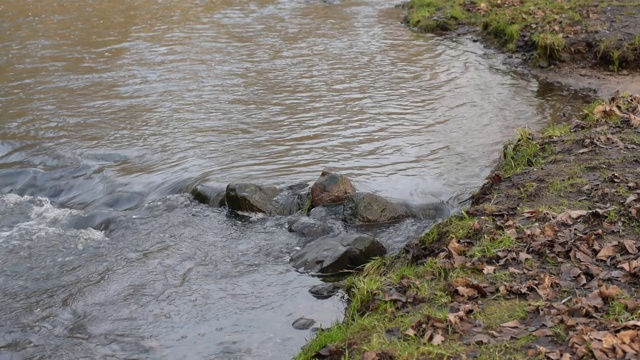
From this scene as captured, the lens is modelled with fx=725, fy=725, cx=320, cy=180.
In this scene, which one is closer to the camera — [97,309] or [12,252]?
[97,309]

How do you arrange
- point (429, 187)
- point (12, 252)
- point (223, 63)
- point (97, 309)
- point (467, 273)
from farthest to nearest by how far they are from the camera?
point (223, 63), point (429, 187), point (12, 252), point (97, 309), point (467, 273)

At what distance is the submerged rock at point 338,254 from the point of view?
306 inches

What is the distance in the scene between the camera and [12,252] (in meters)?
8.59

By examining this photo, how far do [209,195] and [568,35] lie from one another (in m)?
9.52

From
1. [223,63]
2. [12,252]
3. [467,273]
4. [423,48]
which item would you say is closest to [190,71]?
[223,63]

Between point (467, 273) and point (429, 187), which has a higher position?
point (467, 273)

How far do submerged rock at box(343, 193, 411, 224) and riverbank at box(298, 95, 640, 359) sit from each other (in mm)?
997

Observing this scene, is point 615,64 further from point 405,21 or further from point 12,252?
point 12,252

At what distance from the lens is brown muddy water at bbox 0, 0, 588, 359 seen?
708 cm

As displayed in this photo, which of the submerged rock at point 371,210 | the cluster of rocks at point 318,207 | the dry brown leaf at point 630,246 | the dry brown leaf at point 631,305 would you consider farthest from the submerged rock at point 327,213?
the dry brown leaf at point 631,305

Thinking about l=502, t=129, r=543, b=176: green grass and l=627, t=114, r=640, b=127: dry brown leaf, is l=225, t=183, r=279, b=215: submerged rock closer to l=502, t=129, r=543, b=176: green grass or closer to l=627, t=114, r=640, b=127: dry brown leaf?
l=502, t=129, r=543, b=176: green grass

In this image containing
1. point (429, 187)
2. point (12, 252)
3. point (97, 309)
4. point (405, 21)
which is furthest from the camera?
point (405, 21)

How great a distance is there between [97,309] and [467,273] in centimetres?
364

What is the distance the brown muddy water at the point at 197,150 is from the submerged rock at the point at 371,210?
0.26 meters
